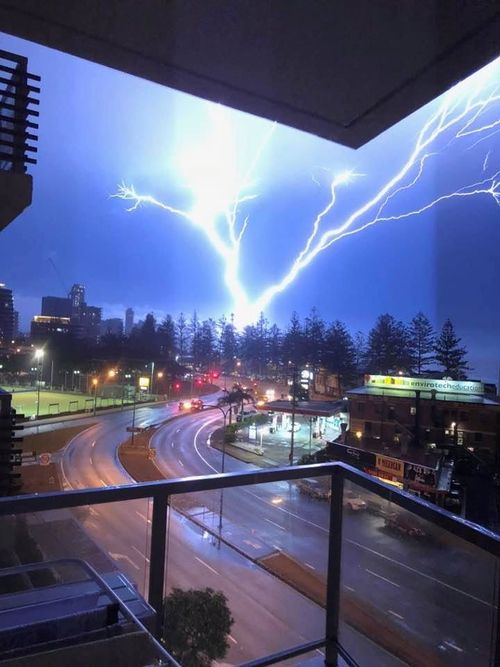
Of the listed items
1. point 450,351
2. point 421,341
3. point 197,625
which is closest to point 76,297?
point 421,341

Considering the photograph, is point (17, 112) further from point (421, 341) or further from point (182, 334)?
point (182, 334)

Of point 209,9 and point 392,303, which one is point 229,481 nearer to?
point 209,9

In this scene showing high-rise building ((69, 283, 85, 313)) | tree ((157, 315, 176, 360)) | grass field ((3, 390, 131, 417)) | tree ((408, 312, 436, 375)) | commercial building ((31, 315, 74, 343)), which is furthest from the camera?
high-rise building ((69, 283, 85, 313))

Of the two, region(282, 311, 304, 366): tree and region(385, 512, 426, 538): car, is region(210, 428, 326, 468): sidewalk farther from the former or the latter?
region(385, 512, 426, 538): car

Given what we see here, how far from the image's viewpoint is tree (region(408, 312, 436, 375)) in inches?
859

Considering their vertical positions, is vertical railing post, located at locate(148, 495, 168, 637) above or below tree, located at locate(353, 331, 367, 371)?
below

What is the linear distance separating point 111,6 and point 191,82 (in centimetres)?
39

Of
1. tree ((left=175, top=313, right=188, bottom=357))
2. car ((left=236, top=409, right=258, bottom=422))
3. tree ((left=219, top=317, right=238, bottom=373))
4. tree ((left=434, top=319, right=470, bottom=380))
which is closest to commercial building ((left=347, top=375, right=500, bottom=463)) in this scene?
car ((left=236, top=409, right=258, bottom=422))

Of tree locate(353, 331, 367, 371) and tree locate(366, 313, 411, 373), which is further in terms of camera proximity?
tree locate(353, 331, 367, 371)

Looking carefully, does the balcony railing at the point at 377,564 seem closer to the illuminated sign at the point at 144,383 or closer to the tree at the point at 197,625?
the tree at the point at 197,625

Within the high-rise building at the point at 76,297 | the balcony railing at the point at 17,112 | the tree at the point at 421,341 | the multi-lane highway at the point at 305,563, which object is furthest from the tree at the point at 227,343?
the multi-lane highway at the point at 305,563

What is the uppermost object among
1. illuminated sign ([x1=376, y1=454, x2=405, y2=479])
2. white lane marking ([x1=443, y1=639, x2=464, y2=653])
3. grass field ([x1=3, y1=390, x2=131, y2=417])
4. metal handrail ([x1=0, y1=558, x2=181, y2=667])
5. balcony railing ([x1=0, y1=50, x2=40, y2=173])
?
balcony railing ([x1=0, y1=50, x2=40, y2=173])

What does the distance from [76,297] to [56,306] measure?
13.9 ft

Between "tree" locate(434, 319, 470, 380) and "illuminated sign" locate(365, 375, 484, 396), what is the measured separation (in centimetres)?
756
